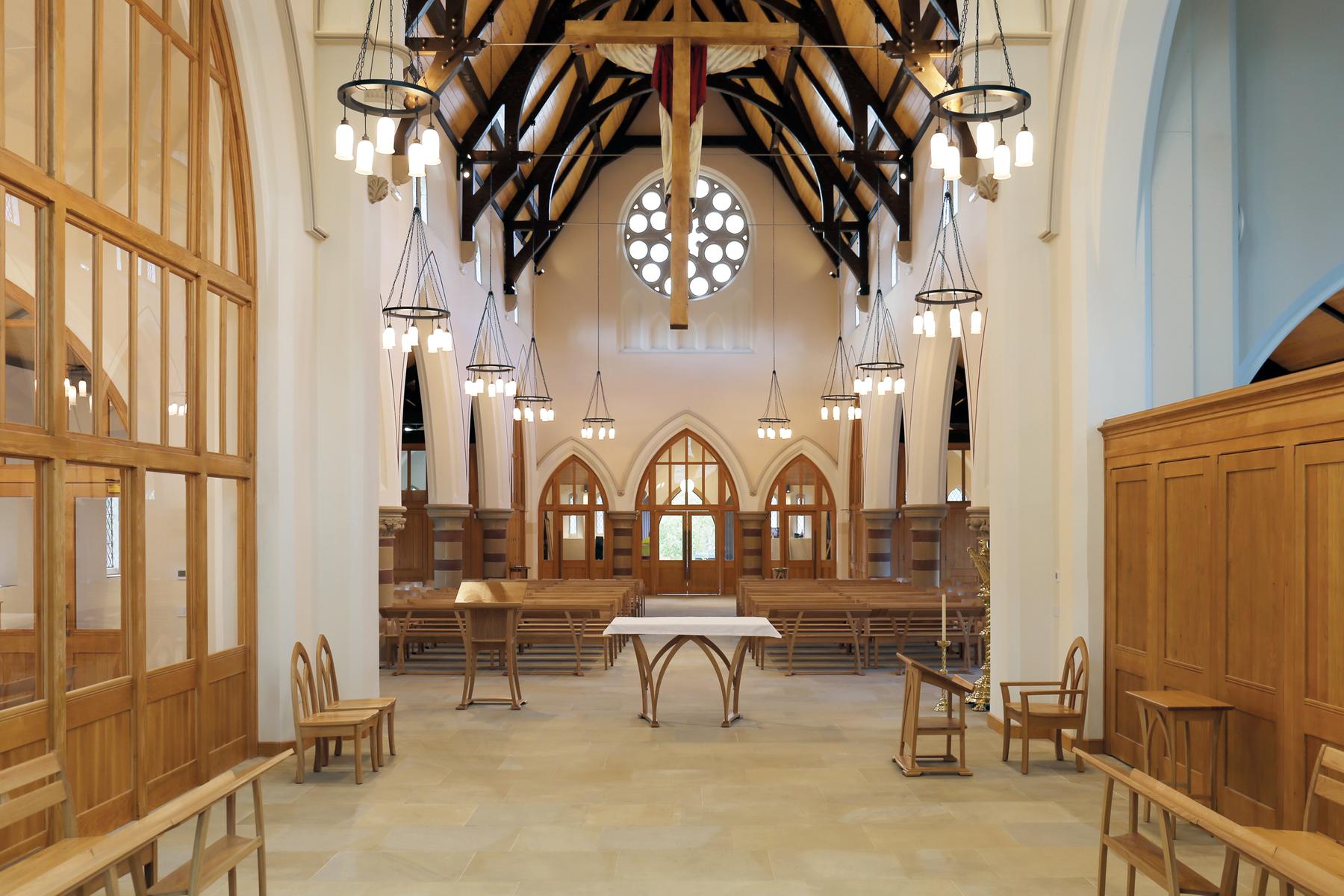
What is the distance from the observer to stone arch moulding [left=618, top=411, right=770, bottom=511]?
2048 centimetres

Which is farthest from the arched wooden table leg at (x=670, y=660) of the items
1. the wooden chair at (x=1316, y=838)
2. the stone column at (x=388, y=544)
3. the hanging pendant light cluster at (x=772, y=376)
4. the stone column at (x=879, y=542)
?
the hanging pendant light cluster at (x=772, y=376)

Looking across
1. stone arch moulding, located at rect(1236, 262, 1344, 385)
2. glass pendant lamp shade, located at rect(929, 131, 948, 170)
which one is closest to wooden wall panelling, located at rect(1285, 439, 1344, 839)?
glass pendant lamp shade, located at rect(929, 131, 948, 170)

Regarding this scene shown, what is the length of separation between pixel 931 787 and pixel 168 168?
516 cm

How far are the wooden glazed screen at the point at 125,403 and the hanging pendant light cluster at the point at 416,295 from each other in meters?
3.62

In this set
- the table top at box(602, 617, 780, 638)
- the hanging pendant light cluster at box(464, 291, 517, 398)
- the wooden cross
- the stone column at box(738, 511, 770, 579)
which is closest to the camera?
the table top at box(602, 617, 780, 638)

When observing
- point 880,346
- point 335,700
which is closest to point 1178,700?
point 335,700

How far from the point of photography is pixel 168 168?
5.63 m

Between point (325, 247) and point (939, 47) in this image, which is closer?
point (325, 247)

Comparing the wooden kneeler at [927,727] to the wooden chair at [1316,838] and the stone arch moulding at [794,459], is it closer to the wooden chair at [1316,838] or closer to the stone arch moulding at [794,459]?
the wooden chair at [1316,838]

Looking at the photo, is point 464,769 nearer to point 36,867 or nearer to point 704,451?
point 36,867

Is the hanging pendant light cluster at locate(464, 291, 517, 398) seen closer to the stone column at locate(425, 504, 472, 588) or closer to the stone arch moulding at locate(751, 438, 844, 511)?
the stone column at locate(425, 504, 472, 588)

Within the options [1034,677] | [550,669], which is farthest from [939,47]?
[550,669]

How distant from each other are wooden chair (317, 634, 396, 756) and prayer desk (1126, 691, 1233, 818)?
13.5 feet

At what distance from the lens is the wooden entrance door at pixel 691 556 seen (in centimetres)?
2092
